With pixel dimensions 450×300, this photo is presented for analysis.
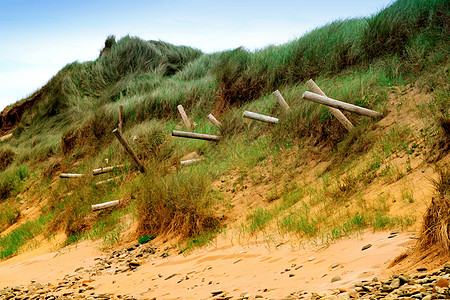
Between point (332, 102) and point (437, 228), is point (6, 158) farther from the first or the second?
point (437, 228)

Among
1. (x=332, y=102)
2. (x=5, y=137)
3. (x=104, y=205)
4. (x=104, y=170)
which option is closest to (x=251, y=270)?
A: (x=332, y=102)

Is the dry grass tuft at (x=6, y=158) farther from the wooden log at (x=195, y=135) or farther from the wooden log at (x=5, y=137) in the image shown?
the wooden log at (x=195, y=135)

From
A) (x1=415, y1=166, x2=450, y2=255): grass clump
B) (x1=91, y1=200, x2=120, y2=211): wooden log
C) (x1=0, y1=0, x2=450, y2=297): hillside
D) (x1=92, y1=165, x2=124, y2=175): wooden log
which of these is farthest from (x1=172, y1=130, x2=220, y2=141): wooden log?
(x1=415, y1=166, x2=450, y2=255): grass clump

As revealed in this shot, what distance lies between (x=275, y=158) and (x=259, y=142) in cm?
124

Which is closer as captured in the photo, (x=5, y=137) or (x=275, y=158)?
(x=275, y=158)

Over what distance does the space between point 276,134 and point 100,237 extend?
15.0ft

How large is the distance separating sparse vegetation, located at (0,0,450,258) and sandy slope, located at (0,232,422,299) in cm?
51

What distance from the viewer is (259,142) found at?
11.5 metres

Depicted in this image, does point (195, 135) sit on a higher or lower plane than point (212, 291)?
higher

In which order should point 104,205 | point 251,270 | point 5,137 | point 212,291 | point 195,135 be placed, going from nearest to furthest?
point 212,291 < point 251,270 < point 104,205 < point 195,135 < point 5,137

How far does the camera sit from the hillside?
6918mm

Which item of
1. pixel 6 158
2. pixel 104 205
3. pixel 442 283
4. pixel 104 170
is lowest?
pixel 442 283

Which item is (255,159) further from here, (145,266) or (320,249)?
(320,249)

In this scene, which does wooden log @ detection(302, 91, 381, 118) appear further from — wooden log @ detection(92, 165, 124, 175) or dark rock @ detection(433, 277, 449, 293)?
wooden log @ detection(92, 165, 124, 175)
